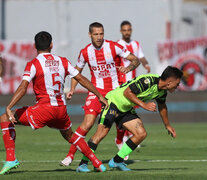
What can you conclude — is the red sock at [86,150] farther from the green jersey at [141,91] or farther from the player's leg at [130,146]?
the green jersey at [141,91]

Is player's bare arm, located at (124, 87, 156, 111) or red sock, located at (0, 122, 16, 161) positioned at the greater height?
player's bare arm, located at (124, 87, 156, 111)

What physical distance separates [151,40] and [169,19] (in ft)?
4.82

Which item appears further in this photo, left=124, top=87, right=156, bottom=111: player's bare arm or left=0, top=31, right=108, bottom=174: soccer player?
left=124, top=87, right=156, bottom=111: player's bare arm

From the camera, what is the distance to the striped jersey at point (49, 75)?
32.4ft

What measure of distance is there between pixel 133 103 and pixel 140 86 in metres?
0.36

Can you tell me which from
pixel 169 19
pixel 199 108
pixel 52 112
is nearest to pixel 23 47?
pixel 199 108

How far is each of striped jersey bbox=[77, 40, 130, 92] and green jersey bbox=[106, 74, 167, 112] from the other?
156 cm

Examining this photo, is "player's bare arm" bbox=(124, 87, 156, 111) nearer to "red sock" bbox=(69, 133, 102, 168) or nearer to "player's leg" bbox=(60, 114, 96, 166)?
"red sock" bbox=(69, 133, 102, 168)

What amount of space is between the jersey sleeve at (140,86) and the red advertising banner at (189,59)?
59.7 ft

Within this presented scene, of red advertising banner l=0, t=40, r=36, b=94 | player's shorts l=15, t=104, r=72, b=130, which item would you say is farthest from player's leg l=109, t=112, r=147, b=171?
red advertising banner l=0, t=40, r=36, b=94

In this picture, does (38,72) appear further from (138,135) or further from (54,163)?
(54,163)

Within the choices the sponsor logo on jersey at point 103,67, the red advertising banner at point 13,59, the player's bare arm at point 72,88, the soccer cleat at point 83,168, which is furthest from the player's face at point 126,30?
the red advertising banner at point 13,59

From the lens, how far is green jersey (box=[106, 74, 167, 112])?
410 inches

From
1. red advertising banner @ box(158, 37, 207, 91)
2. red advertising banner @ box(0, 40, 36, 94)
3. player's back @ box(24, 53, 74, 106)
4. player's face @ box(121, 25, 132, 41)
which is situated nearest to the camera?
player's back @ box(24, 53, 74, 106)
